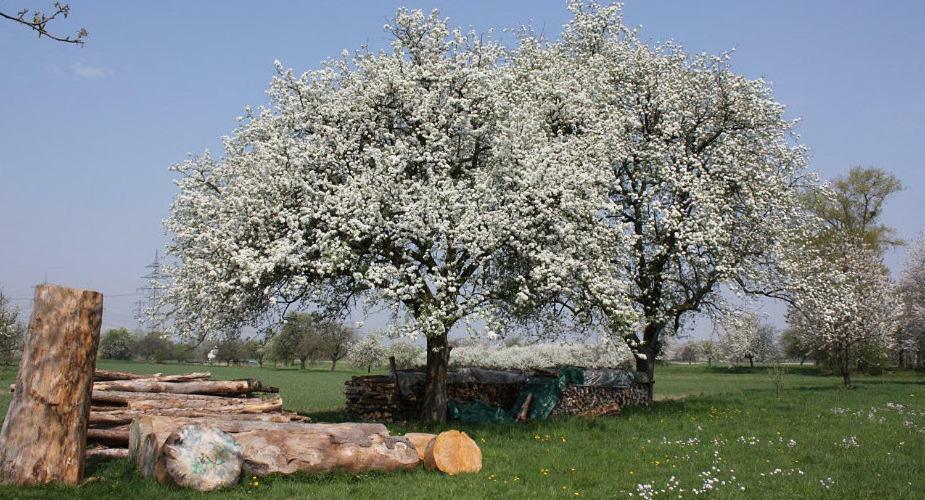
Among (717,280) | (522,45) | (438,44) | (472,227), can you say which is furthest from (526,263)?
(522,45)

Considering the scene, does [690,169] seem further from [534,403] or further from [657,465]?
[657,465]

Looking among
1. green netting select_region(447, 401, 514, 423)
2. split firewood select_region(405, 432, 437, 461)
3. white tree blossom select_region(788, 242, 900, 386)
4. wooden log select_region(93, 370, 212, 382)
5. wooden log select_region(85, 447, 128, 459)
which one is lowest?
wooden log select_region(85, 447, 128, 459)

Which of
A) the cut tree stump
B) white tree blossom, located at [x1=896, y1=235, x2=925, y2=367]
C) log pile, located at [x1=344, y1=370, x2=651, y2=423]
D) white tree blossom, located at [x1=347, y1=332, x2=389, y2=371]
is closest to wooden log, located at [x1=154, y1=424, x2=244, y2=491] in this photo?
the cut tree stump

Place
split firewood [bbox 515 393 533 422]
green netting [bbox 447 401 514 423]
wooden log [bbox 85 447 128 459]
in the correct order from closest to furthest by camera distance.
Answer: wooden log [bbox 85 447 128 459], green netting [bbox 447 401 514 423], split firewood [bbox 515 393 533 422]

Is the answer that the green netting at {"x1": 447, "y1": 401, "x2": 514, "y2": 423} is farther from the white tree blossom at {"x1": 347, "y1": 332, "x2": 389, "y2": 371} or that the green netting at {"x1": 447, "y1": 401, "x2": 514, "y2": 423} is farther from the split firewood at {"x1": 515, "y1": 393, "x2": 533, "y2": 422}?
the white tree blossom at {"x1": 347, "y1": 332, "x2": 389, "y2": 371}

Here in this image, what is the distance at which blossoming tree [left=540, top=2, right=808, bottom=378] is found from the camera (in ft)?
87.7

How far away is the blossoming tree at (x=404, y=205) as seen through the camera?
1934cm

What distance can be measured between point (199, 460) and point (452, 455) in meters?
4.84

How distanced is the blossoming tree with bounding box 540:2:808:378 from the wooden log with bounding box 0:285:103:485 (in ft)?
59.5

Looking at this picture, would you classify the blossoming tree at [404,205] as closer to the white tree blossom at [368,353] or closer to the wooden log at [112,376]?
the wooden log at [112,376]

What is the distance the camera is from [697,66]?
1161 inches

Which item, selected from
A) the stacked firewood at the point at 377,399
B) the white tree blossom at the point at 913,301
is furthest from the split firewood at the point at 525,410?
the white tree blossom at the point at 913,301

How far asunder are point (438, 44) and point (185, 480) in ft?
47.9

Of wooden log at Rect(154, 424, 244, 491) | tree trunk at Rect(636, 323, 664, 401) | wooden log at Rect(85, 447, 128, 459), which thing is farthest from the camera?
tree trunk at Rect(636, 323, 664, 401)
